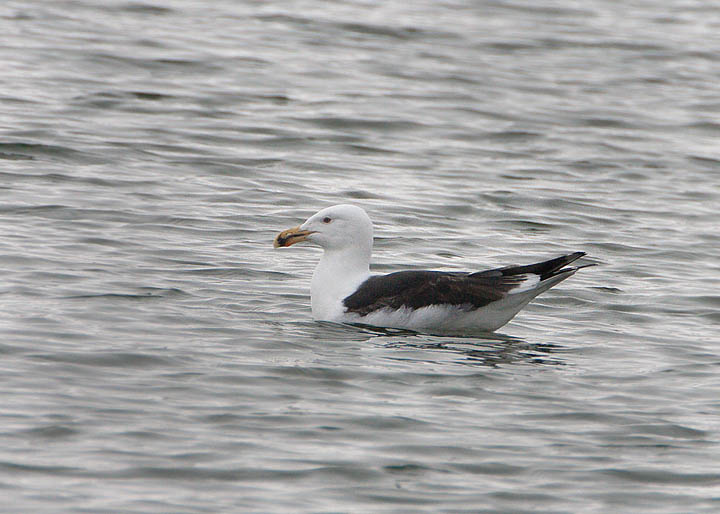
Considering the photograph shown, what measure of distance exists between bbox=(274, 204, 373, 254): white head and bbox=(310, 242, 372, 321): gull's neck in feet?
0.13

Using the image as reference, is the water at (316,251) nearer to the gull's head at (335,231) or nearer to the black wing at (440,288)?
the black wing at (440,288)

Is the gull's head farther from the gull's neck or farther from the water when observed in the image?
the water

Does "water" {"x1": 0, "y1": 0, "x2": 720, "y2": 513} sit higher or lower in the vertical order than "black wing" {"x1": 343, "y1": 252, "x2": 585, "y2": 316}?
lower

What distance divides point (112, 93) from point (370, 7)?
893 centimetres

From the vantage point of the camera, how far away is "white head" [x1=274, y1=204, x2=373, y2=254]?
10.8 meters

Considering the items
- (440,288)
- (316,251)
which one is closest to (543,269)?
(440,288)

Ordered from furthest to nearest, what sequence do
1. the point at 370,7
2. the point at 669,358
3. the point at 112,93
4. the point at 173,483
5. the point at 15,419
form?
1. the point at 370,7
2. the point at 112,93
3. the point at 669,358
4. the point at 15,419
5. the point at 173,483

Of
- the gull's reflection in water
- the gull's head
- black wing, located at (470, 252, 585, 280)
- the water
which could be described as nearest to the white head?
the gull's head

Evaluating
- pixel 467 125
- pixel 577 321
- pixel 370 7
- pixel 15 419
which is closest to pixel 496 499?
pixel 15 419

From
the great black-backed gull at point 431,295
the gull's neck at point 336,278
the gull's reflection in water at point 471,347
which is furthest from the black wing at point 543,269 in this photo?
the gull's neck at point 336,278

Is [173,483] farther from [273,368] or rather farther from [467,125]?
[467,125]

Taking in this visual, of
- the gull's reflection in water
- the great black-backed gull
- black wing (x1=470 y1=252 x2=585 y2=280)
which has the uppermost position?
black wing (x1=470 y1=252 x2=585 y2=280)

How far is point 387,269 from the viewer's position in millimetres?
12445

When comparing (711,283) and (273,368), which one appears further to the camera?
(711,283)
